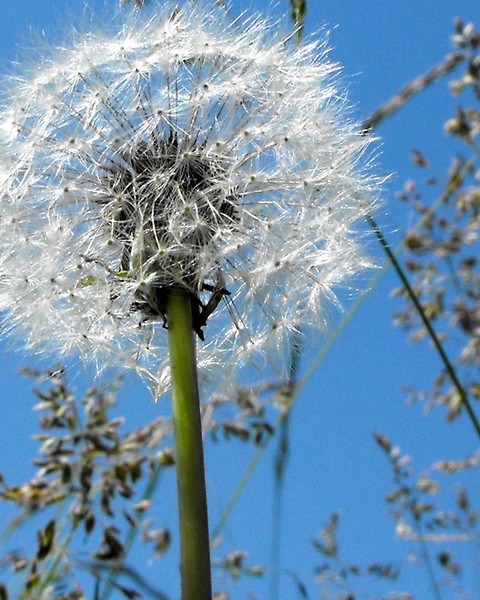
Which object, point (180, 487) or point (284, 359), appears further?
point (284, 359)

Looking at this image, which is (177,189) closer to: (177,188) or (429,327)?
(177,188)

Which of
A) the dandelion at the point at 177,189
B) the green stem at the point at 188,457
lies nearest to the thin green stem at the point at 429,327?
the dandelion at the point at 177,189

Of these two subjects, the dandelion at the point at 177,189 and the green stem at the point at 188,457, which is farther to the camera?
the dandelion at the point at 177,189

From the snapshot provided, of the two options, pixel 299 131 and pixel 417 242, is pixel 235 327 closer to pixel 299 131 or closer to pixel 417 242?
pixel 299 131

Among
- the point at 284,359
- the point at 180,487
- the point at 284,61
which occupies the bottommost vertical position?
the point at 180,487

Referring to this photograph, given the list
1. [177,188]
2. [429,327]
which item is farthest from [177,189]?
[429,327]

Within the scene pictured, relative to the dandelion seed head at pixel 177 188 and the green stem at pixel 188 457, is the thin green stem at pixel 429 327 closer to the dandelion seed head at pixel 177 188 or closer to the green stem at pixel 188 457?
the dandelion seed head at pixel 177 188

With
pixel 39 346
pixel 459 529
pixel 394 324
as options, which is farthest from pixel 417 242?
pixel 39 346
